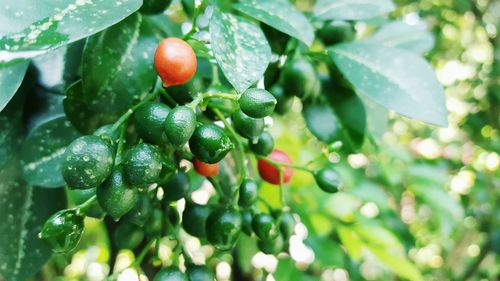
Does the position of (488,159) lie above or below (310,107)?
below

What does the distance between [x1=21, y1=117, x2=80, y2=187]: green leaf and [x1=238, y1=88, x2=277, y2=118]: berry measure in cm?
27

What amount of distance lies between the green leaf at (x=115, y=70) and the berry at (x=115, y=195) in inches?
4.8

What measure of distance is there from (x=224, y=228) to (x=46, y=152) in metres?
0.23

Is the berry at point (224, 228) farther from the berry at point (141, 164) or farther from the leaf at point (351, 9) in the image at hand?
the leaf at point (351, 9)

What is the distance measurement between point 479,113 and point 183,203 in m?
1.92

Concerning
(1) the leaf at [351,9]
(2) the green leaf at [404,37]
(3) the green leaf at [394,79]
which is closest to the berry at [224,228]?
(3) the green leaf at [394,79]

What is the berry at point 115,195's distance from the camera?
0.47 meters

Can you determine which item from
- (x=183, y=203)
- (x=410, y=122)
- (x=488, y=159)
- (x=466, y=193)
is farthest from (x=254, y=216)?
(x=410, y=122)

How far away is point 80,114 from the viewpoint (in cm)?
61

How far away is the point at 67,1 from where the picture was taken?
1.62 feet

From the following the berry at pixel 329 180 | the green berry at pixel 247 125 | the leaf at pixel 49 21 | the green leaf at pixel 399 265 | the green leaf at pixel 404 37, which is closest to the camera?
the leaf at pixel 49 21

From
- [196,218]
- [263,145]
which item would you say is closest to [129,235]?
[196,218]

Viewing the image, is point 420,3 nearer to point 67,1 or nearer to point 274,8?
point 274,8

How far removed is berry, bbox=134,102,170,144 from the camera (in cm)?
50
